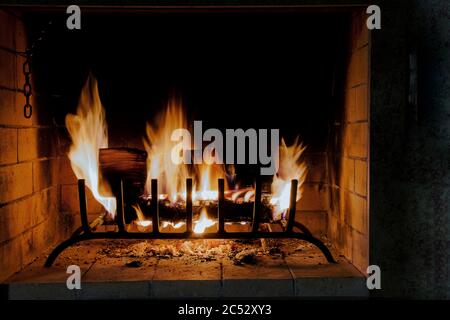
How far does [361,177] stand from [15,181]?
174 cm

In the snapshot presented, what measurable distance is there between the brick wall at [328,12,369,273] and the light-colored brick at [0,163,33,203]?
1725 millimetres

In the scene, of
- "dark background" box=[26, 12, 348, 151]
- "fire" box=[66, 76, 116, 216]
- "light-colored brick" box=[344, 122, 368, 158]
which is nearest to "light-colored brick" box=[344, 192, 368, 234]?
"light-colored brick" box=[344, 122, 368, 158]

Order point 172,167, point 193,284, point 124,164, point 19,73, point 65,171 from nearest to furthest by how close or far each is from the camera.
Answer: point 193,284 → point 19,73 → point 124,164 → point 172,167 → point 65,171

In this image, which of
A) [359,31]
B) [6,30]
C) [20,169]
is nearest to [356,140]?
[359,31]

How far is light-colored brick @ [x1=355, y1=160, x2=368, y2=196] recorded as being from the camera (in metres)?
2.78

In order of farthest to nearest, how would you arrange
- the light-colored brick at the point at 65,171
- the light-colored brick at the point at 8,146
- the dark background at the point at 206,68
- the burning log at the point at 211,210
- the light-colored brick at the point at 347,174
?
the light-colored brick at the point at 65,171 → the dark background at the point at 206,68 → the burning log at the point at 211,210 → the light-colored brick at the point at 347,174 → the light-colored brick at the point at 8,146

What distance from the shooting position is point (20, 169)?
300cm

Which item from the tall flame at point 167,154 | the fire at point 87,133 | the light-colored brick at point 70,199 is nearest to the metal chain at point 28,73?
the fire at point 87,133

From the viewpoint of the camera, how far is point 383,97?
2689mm

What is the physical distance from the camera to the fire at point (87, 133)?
11.6 ft

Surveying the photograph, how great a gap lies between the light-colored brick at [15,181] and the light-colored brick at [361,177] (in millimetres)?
1732

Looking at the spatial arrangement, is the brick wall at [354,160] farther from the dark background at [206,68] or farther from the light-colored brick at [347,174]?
the dark background at [206,68]

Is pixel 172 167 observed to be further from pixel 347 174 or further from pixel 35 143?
pixel 347 174
